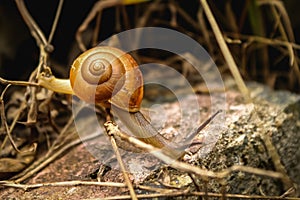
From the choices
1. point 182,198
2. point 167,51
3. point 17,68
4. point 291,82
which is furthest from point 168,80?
point 182,198

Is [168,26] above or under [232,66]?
above

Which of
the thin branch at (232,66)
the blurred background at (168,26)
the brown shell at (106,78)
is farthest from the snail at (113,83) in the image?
the blurred background at (168,26)

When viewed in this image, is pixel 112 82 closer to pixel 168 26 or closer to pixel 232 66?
pixel 232 66

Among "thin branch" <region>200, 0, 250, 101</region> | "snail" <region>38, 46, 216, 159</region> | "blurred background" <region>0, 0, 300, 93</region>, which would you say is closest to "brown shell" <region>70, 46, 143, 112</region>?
"snail" <region>38, 46, 216, 159</region>

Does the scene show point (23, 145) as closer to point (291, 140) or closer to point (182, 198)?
point (182, 198)

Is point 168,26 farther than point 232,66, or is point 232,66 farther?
point 168,26

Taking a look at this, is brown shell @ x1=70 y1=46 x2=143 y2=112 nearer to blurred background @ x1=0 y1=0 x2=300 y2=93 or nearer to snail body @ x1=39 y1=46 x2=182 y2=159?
snail body @ x1=39 y1=46 x2=182 y2=159

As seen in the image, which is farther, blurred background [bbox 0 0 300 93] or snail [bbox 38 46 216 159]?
blurred background [bbox 0 0 300 93]

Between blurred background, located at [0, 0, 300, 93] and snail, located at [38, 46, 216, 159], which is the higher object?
blurred background, located at [0, 0, 300, 93]

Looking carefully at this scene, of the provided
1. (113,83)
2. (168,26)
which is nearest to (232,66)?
(113,83)
